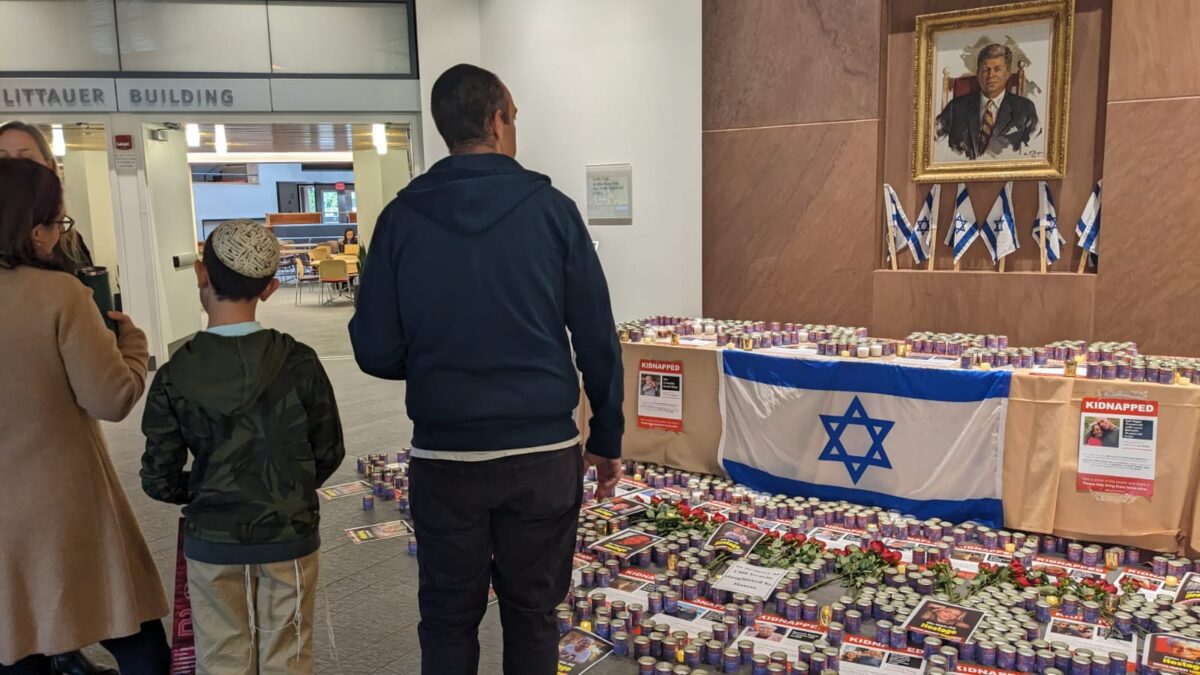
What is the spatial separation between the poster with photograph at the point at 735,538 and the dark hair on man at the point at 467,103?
2.31 meters

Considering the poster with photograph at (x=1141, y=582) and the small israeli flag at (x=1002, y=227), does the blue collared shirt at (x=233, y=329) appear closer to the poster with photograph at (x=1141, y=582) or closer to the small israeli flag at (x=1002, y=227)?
the poster with photograph at (x=1141, y=582)

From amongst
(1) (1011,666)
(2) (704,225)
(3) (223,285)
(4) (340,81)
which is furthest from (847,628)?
(4) (340,81)

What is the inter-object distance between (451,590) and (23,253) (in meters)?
1.27

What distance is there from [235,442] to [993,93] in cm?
470

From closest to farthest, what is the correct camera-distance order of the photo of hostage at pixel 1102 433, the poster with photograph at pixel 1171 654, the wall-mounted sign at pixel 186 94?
the poster with photograph at pixel 1171 654 < the photo of hostage at pixel 1102 433 < the wall-mounted sign at pixel 186 94

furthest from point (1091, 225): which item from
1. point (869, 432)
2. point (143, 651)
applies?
point (143, 651)

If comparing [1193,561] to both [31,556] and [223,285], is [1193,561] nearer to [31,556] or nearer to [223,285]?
[223,285]

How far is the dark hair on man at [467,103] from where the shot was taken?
1865 mm

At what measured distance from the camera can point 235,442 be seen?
1.95m

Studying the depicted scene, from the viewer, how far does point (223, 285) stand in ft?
6.45

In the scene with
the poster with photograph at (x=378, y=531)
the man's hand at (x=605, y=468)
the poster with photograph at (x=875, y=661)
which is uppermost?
the man's hand at (x=605, y=468)

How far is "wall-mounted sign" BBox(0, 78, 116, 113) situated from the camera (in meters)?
7.45

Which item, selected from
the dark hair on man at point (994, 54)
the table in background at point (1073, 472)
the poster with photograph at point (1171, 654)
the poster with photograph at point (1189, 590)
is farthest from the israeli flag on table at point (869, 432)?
the dark hair on man at point (994, 54)

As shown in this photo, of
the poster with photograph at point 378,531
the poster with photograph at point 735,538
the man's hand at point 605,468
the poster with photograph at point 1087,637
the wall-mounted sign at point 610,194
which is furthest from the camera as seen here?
the wall-mounted sign at point 610,194
